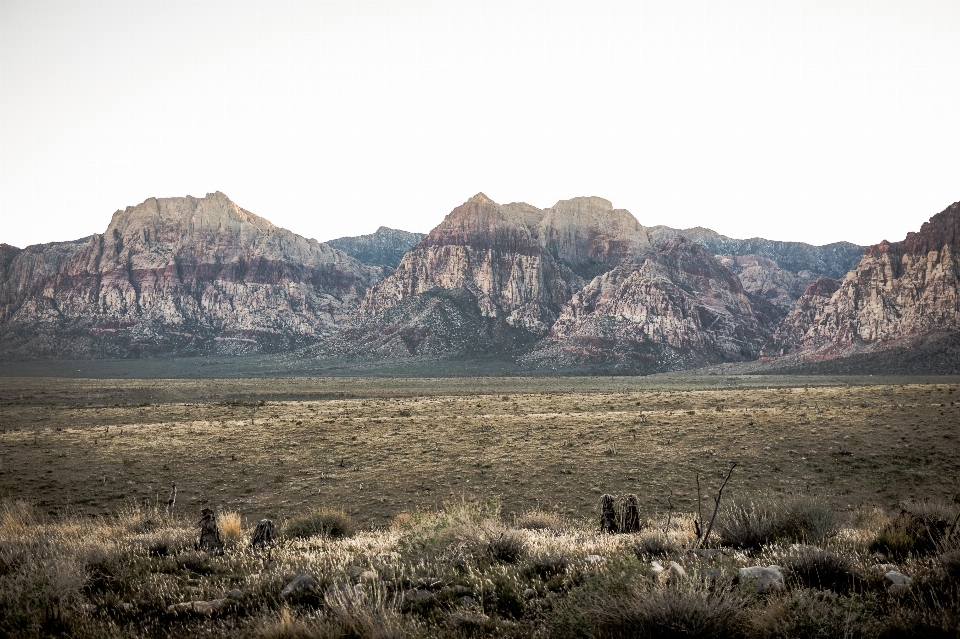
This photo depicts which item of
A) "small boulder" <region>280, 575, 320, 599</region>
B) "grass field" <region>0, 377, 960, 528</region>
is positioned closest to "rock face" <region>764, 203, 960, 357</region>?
"grass field" <region>0, 377, 960, 528</region>

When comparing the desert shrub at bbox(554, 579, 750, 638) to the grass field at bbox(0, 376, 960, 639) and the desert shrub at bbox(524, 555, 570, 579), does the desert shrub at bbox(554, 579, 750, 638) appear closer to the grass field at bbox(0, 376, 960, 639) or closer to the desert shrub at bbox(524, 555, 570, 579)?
the grass field at bbox(0, 376, 960, 639)

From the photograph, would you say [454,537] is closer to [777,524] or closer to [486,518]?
[486,518]

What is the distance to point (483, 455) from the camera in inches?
1066

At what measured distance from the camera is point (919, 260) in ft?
450

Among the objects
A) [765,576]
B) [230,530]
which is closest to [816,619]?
[765,576]

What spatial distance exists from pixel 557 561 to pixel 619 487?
14.1 meters

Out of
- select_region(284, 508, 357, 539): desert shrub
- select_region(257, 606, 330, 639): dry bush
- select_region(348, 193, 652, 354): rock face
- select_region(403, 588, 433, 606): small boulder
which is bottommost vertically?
select_region(284, 508, 357, 539): desert shrub

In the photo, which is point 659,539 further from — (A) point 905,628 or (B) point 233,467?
(B) point 233,467

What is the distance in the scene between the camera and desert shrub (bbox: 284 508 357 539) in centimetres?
1255

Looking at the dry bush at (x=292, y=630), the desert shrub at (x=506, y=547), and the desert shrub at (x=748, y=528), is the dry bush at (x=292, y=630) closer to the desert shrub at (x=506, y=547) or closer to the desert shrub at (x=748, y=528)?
the desert shrub at (x=506, y=547)

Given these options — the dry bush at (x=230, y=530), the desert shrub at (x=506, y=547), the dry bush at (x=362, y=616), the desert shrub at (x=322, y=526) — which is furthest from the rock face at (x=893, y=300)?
the dry bush at (x=362, y=616)

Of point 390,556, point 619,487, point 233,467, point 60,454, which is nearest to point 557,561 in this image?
point 390,556

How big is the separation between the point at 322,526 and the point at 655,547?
7386 millimetres

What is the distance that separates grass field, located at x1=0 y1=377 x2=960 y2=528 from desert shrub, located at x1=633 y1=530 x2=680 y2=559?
15.6ft
